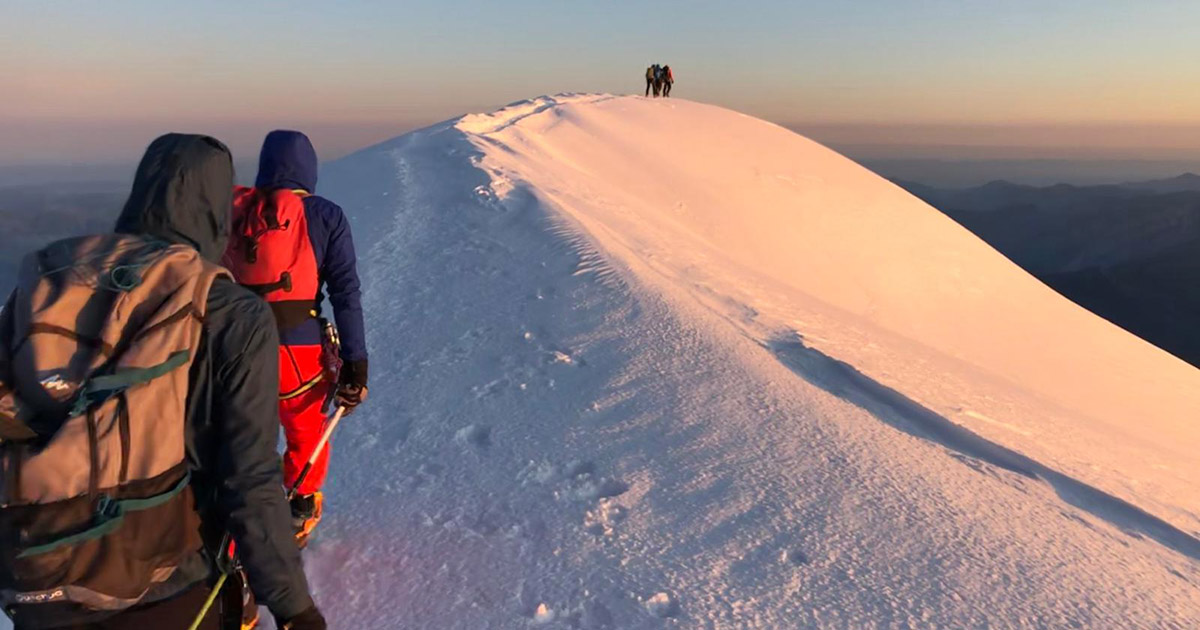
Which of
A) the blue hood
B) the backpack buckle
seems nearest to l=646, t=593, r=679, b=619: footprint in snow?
the backpack buckle

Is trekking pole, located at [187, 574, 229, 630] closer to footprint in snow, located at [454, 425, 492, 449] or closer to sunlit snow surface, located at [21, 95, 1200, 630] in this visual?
sunlit snow surface, located at [21, 95, 1200, 630]

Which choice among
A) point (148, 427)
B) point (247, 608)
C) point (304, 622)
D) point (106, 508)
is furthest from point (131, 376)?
point (247, 608)

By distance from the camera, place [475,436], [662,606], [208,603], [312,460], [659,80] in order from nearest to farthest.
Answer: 1. [208,603]
2. [662,606]
3. [312,460]
4. [475,436]
5. [659,80]

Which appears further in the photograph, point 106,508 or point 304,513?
point 304,513

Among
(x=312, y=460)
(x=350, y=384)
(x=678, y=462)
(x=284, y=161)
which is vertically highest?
(x=284, y=161)

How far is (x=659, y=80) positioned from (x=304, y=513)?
22.7 metres

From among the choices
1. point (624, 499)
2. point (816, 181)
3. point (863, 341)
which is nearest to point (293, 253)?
point (624, 499)

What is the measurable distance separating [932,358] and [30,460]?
28.4 ft

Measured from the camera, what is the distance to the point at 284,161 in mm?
3240

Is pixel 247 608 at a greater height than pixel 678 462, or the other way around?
pixel 247 608

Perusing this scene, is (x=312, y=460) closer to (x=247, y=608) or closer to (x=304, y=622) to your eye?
(x=247, y=608)

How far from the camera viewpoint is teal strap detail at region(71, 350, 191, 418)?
146 cm

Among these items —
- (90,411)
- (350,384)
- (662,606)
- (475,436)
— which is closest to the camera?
(90,411)

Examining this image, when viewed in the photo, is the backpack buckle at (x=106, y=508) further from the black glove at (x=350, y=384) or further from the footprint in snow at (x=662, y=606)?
the footprint in snow at (x=662, y=606)
